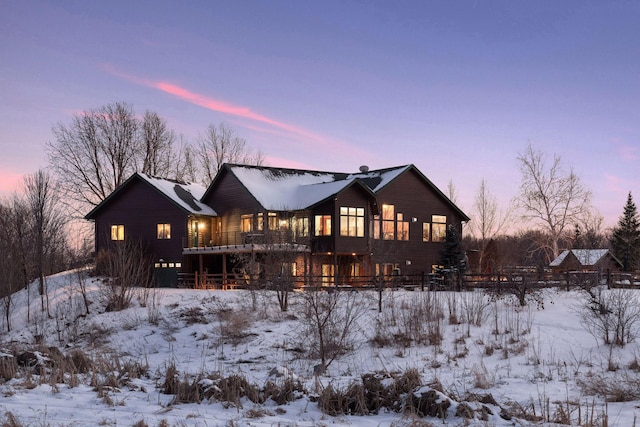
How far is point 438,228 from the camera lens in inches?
1778

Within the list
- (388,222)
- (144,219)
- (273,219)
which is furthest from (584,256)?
(144,219)

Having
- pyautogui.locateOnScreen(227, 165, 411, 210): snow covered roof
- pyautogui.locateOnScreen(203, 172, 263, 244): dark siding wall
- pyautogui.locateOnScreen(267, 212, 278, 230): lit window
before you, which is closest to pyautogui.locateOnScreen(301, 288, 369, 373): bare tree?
pyautogui.locateOnScreen(267, 212, 278, 230): lit window

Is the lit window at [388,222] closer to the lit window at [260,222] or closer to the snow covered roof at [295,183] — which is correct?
the snow covered roof at [295,183]

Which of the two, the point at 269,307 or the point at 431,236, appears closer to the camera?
the point at 269,307

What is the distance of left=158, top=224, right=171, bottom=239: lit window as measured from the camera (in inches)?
1716

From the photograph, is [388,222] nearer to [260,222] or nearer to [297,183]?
[297,183]

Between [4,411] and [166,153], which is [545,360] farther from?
[166,153]

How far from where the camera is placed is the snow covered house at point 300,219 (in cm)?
3972

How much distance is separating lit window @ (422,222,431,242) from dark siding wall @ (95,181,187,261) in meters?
16.6

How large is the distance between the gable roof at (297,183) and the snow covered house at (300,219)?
0.08 meters

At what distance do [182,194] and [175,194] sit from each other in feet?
3.32

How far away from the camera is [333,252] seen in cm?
3953

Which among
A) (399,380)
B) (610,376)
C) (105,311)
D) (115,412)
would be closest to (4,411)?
(115,412)

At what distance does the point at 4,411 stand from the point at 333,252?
2919 cm
